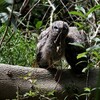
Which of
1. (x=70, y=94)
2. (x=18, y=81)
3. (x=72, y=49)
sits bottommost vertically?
(x=70, y=94)

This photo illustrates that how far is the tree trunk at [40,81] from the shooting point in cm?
289

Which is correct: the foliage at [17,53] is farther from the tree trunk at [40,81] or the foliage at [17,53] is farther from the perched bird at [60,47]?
the tree trunk at [40,81]

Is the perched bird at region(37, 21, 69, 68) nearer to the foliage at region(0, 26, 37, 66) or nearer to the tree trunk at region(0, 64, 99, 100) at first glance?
the tree trunk at region(0, 64, 99, 100)

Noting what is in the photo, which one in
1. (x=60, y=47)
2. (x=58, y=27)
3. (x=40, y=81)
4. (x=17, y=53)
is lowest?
(x=40, y=81)

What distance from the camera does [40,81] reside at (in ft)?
10.1

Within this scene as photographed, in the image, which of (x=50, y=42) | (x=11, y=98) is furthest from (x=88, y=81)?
(x=11, y=98)

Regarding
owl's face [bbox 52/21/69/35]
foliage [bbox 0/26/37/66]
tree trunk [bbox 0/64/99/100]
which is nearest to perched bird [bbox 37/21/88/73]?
owl's face [bbox 52/21/69/35]

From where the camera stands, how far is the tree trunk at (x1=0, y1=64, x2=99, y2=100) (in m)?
2.89

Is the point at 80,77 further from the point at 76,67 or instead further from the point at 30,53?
the point at 30,53

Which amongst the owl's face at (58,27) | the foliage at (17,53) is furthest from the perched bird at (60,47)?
the foliage at (17,53)

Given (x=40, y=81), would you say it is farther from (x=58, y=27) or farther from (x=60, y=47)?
(x=58, y=27)

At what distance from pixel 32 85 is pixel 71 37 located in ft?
2.57

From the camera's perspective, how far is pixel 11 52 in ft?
12.6

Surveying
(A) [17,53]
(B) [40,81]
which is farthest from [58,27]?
(A) [17,53]
